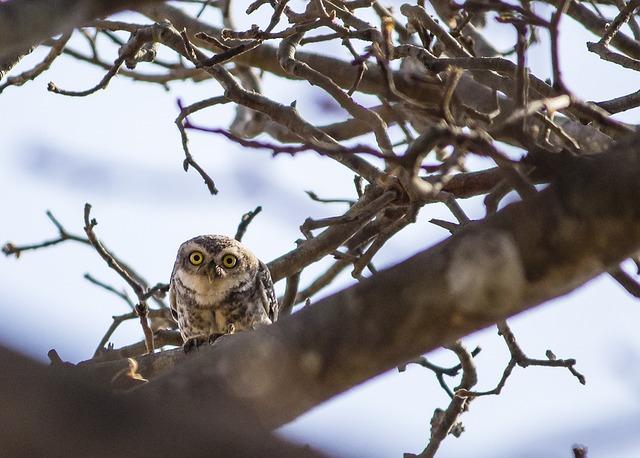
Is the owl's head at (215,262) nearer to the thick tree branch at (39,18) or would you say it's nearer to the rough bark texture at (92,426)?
the thick tree branch at (39,18)

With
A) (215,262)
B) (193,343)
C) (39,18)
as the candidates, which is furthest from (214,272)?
(39,18)

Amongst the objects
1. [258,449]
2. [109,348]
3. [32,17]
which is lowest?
[258,449]

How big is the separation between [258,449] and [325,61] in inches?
223

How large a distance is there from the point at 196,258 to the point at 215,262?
238 millimetres

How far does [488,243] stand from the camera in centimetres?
231

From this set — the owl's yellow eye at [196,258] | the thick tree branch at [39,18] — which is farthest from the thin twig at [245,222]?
the thick tree branch at [39,18]

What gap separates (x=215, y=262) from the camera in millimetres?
8219

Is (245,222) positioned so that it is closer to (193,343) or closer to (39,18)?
(193,343)

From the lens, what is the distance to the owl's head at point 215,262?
8039mm

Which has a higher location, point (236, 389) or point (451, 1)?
point (451, 1)

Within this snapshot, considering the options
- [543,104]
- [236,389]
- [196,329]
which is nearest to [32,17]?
[236,389]

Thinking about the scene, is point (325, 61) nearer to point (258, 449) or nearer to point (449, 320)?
point (449, 320)

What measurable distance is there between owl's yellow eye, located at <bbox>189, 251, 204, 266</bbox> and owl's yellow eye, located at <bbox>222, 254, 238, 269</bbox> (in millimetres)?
201

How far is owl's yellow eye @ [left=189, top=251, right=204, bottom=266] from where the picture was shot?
832 cm
